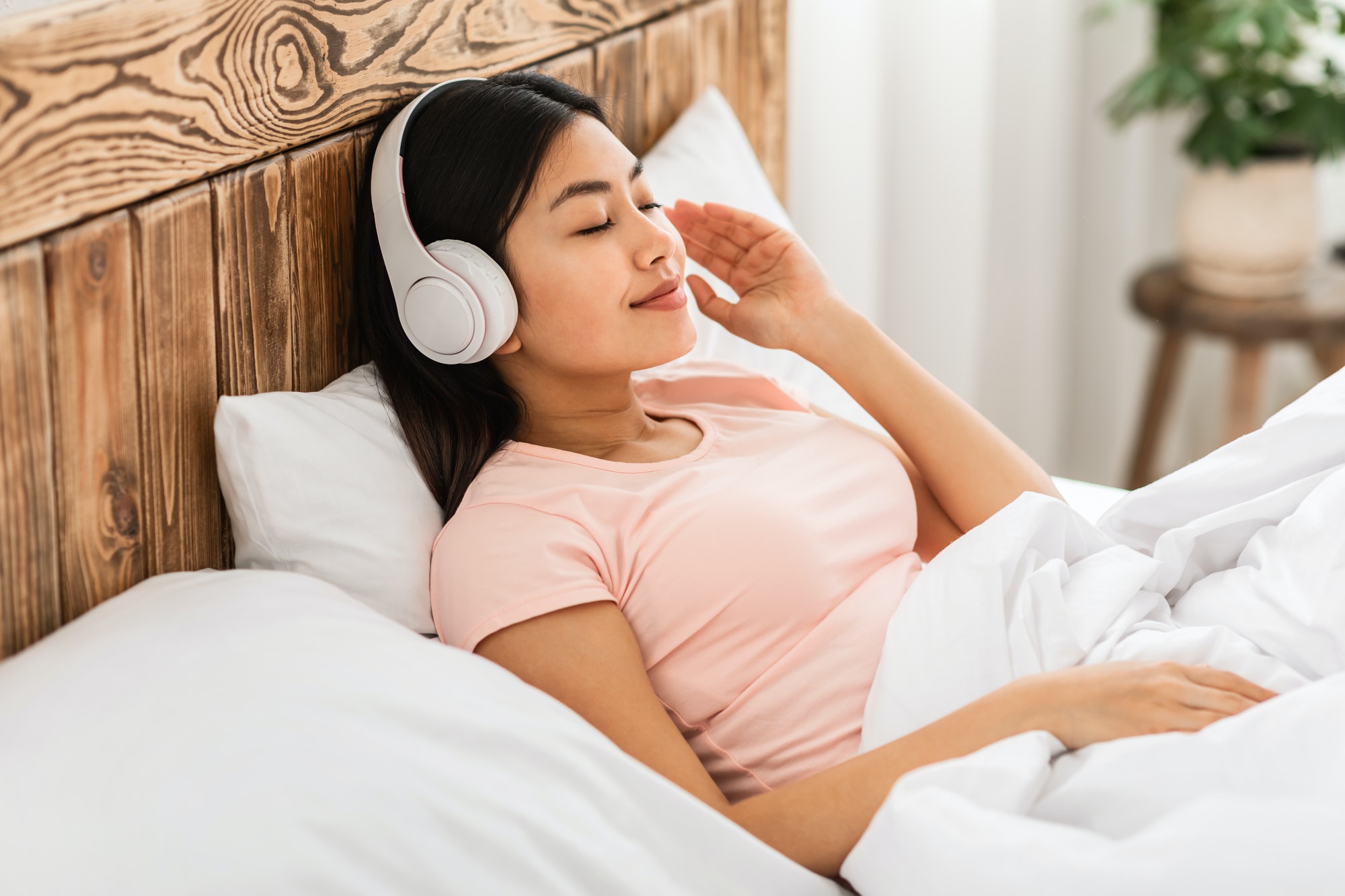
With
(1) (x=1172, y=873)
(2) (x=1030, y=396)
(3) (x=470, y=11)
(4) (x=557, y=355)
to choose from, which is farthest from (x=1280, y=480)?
(2) (x=1030, y=396)

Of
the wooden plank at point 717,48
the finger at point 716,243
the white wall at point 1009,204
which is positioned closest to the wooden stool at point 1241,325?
the white wall at point 1009,204

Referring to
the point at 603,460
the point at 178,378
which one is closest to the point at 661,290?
the point at 603,460

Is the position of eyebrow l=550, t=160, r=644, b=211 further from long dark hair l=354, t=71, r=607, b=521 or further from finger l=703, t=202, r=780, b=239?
finger l=703, t=202, r=780, b=239

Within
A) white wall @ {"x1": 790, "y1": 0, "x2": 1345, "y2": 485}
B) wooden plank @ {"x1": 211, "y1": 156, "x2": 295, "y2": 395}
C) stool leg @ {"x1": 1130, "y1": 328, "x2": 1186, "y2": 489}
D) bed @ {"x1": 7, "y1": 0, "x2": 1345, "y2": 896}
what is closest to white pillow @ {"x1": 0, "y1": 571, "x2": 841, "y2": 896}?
bed @ {"x1": 7, "y1": 0, "x2": 1345, "y2": 896}

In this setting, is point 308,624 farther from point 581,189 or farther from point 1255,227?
point 1255,227

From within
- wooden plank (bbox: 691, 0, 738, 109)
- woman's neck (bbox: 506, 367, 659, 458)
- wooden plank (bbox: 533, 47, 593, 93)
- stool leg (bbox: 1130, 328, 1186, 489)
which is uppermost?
wooden plank (bbox: 691, 0, 738, 109)

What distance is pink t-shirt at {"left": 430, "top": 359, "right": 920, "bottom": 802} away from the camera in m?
0.96

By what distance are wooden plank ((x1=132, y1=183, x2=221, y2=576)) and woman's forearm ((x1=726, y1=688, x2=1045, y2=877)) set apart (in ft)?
1.46

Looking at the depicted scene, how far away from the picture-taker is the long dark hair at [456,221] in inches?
40.3

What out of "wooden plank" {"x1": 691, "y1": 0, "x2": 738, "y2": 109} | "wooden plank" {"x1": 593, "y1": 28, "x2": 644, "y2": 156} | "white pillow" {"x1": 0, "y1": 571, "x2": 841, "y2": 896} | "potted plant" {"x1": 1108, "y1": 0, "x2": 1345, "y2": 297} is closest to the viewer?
"white pillow" {"x1": 0, "y1": 571, "x2": 841, "y2": 896}

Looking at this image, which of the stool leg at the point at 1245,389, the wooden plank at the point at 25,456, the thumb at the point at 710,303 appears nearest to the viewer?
the wooden plank at the point at 25,456

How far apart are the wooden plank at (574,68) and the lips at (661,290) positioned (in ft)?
1.10

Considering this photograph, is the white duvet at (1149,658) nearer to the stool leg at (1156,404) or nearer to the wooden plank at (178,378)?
the wooden plank at (178,378)

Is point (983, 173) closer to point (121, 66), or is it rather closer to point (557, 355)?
point (557, 355)
